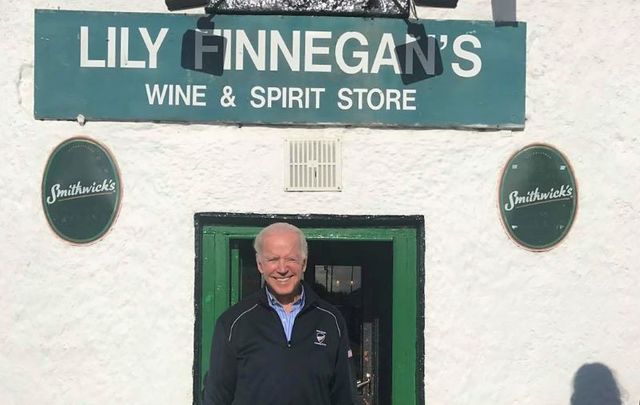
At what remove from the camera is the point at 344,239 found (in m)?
5.41

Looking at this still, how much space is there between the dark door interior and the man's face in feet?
7.13

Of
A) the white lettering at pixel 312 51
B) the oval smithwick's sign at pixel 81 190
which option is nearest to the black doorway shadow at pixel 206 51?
the white lettering at pixel 312 51

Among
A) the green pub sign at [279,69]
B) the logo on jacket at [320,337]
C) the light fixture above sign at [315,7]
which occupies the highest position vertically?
the light fixture above sign at [315,7]

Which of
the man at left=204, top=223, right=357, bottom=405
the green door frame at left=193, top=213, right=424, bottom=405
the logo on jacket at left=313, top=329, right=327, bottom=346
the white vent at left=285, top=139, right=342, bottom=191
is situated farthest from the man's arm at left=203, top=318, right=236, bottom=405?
the white vent at left=285, top=139, right=342, bottom=191

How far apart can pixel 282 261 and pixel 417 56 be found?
2223mm

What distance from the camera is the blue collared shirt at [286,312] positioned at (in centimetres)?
363

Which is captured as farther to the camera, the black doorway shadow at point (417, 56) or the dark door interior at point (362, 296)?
the dark door interior at point (362, 296)

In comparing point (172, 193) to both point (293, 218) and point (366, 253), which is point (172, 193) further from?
point (366, 253)

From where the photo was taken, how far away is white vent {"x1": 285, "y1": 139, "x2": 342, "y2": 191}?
5348mm

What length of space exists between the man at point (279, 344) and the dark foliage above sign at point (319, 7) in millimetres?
2108

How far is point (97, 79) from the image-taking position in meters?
5.31

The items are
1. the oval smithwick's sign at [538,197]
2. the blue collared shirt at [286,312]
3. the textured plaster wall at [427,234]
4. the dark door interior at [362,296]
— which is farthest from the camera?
the dark door interior at [362,296]

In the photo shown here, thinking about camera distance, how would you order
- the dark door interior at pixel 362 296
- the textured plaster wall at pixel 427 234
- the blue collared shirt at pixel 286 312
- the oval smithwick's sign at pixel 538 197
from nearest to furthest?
the blue collared shirt at pixel 286 312
the textured plaster wall at pixel 427 234
the oval smithwick's sign at pixel 538 197
the dark door interior at pixel 362 296

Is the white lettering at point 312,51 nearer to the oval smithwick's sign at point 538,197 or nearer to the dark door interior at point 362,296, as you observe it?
the dark door interior at point 362,296
